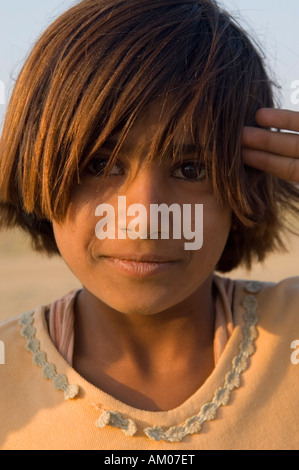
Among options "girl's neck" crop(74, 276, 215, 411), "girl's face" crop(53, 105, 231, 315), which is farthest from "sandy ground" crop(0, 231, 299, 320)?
"girl's face" crop(53, 105, 231, 315)

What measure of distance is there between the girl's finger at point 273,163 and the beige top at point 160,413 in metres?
0.38

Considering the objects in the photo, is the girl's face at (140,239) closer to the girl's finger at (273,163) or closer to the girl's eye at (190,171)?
the girl's eye at (190,171)

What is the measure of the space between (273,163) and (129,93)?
425 mm

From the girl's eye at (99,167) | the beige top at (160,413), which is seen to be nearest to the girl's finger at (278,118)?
the girl's eye at (99,167)

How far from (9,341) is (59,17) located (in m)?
0.83

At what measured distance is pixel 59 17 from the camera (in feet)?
5.62

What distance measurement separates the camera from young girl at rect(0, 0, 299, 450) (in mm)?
1535

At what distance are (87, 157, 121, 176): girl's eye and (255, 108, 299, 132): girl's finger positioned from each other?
0.39m

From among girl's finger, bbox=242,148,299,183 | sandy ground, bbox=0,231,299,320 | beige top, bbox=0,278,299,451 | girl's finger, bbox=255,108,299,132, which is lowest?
sandy ground, bbox=0,231,299,320

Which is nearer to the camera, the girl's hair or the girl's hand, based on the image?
the girl's hair

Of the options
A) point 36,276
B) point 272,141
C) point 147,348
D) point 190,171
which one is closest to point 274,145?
point 272,141

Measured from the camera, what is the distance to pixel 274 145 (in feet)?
5.58

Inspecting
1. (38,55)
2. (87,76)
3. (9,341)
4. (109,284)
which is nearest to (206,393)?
(109,284)

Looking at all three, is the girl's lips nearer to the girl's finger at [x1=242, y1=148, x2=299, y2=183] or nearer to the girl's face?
the girl's face
